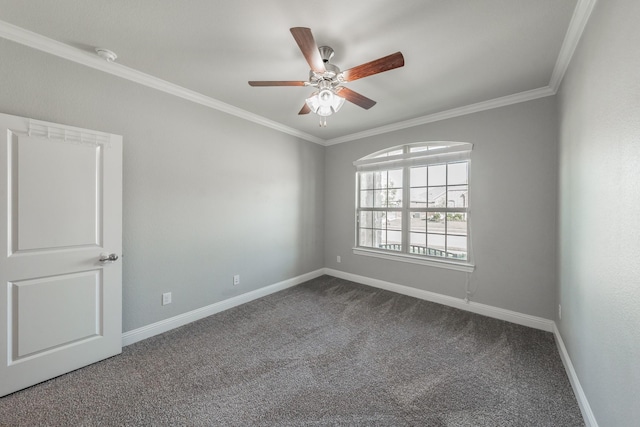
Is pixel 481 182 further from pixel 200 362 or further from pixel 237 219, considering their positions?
pixel 200 362

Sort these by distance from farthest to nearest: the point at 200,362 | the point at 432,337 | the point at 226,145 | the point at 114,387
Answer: the point at 226,145
the point at 432,337
the point at 200,362
the point at 114,387

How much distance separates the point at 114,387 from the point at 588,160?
3.64 metres

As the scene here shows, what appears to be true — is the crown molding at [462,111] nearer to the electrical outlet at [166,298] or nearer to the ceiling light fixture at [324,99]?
the ceiling light fixture at [324,99]

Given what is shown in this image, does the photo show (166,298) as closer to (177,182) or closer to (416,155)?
(177,182)

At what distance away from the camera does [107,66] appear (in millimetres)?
2154

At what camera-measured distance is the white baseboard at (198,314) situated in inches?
92.2

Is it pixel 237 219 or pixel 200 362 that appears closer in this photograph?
pixel 200 362

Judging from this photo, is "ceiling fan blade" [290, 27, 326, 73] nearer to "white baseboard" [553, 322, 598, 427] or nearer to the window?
the window

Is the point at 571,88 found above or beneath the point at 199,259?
above

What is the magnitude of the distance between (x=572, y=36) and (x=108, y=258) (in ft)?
13.2

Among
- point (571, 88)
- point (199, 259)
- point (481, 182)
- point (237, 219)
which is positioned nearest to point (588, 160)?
point (571, 88)

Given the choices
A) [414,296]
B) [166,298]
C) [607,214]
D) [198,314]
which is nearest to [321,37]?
[607,214]

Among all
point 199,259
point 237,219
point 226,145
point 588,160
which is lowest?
point 199,259

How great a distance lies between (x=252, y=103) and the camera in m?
2.97
